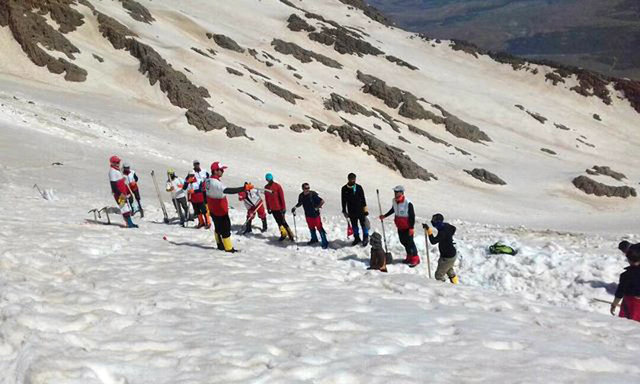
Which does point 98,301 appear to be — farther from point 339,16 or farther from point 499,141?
point 339,16

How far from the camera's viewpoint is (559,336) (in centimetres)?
671

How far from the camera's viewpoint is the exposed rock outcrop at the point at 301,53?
257ft

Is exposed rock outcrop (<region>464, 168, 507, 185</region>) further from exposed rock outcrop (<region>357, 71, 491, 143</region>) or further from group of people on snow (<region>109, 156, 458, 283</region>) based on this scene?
group of people on snow (<region>109, 156, 458, 283</region>)

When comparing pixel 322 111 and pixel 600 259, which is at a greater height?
pixel 322 111

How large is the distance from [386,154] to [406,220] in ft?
93.5

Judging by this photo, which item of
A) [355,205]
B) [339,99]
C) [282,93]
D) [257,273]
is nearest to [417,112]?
[339,99]

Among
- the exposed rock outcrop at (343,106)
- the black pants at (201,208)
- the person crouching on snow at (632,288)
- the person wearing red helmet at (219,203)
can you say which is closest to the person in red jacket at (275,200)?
the black pants at (201,208)

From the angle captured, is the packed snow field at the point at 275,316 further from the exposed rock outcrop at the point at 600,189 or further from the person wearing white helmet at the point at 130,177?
the exposed rock outcrop at the point at 600,189

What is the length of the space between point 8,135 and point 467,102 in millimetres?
62843

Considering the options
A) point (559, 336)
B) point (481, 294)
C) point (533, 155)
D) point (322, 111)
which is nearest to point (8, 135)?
point (481, 294)

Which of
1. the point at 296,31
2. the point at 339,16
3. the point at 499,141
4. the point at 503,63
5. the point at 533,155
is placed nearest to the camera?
the point at 533,155

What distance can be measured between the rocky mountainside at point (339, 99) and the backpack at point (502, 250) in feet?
50.3

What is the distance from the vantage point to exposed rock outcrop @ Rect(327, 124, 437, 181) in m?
38.8

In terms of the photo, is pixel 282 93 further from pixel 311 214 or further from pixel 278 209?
pixel 311 214
